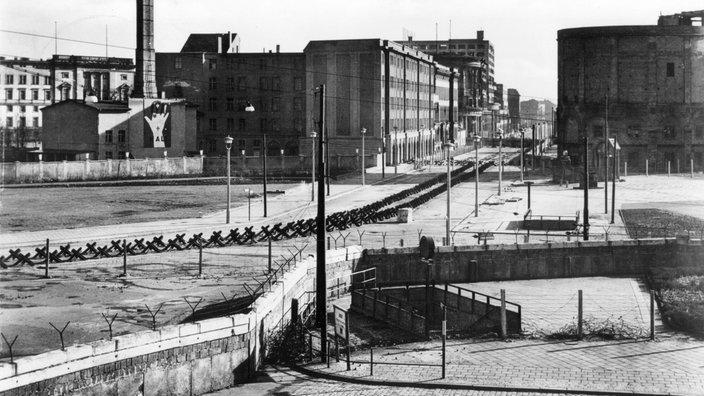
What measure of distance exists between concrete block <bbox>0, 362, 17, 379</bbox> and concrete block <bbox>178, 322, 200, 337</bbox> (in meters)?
4.58

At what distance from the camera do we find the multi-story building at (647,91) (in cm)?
9581

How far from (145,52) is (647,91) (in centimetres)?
5217

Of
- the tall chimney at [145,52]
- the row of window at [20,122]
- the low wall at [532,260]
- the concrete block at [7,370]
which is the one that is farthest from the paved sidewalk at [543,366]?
the row of window at [20,122]

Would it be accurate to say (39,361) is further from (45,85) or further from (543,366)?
(45,85)

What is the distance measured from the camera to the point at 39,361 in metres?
18.1

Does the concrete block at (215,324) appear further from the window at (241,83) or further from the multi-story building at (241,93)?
the window at (241,83)

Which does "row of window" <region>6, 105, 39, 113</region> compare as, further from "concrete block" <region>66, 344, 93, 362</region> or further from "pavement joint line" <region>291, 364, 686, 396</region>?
"concrete block" <region>66, 344, 93, 362</region>

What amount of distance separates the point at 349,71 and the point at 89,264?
2558 inches

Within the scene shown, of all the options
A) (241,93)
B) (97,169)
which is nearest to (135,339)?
(97,169)

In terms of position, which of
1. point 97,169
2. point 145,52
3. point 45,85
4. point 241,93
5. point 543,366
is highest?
point 45,85

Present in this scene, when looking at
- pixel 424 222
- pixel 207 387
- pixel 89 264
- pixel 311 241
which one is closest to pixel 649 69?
pixel 424 222

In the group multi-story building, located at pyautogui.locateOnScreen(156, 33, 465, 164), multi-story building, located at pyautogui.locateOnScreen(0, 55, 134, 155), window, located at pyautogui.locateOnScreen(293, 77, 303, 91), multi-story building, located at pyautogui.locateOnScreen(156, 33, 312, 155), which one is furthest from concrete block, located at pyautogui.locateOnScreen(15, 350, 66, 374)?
multi-story building, located at pyautogui.locateOnScreen(0, 55, 134, 155)

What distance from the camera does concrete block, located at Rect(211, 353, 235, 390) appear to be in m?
22.3

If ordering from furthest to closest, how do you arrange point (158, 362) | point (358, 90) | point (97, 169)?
point (358, 90), point (97, 169), point (158, 362)
